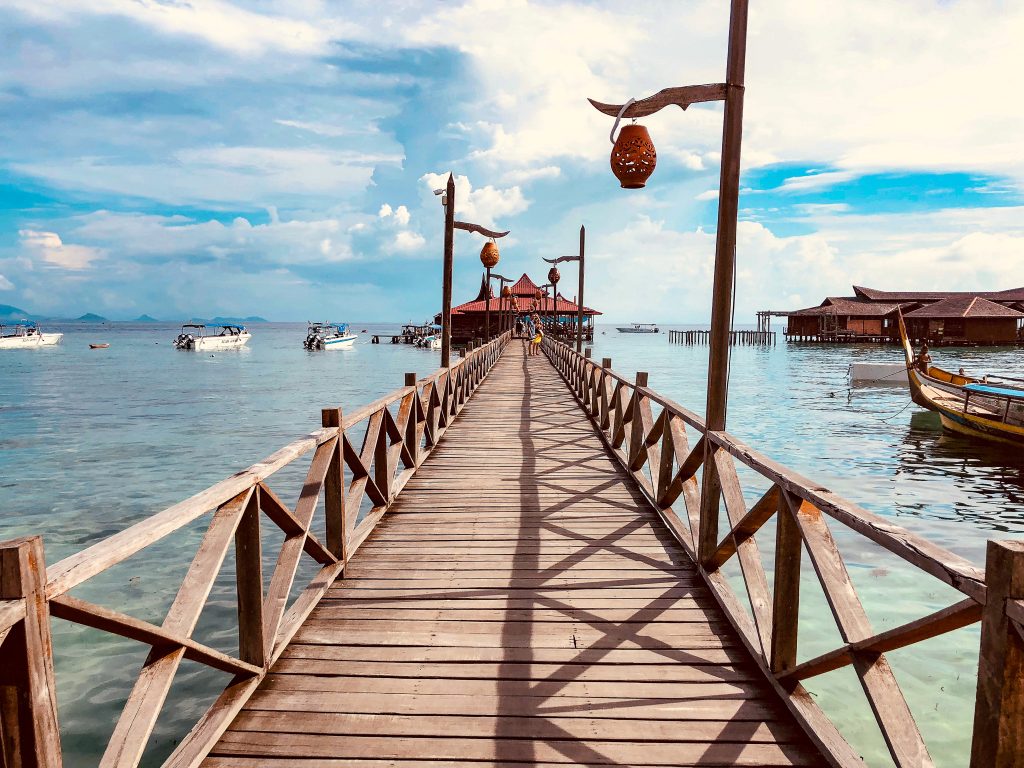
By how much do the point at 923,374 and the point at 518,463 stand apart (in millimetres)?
16783

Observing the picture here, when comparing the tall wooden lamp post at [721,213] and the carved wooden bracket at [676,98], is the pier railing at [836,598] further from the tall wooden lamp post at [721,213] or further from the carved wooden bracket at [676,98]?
the carved wooden bracket at [676,98]

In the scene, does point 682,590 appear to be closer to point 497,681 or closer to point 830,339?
point 497,681

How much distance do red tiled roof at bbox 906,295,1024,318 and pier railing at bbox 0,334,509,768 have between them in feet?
194

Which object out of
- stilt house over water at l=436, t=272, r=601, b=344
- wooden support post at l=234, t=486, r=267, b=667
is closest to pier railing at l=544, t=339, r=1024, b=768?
wooden support post at l=234, t=486, r=267, b=667

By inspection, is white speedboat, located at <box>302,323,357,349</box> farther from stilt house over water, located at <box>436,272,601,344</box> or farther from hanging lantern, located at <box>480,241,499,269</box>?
hanging lantern, located at <box>480,241,499,269</box>

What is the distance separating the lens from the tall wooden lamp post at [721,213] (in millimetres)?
3955

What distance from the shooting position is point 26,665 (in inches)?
57.6

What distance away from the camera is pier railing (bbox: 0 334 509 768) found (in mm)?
1471

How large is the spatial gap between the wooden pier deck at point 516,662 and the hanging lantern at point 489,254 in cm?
870

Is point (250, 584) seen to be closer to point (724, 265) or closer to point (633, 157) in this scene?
point (724, 265)

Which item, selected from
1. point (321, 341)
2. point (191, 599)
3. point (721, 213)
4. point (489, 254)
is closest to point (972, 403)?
point (489, 254)

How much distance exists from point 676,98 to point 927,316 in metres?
58.9

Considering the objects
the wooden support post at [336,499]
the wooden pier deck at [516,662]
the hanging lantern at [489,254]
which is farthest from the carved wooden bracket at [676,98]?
the hanging lantern at [489,254]

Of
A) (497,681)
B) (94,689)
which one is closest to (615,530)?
(497,681)
